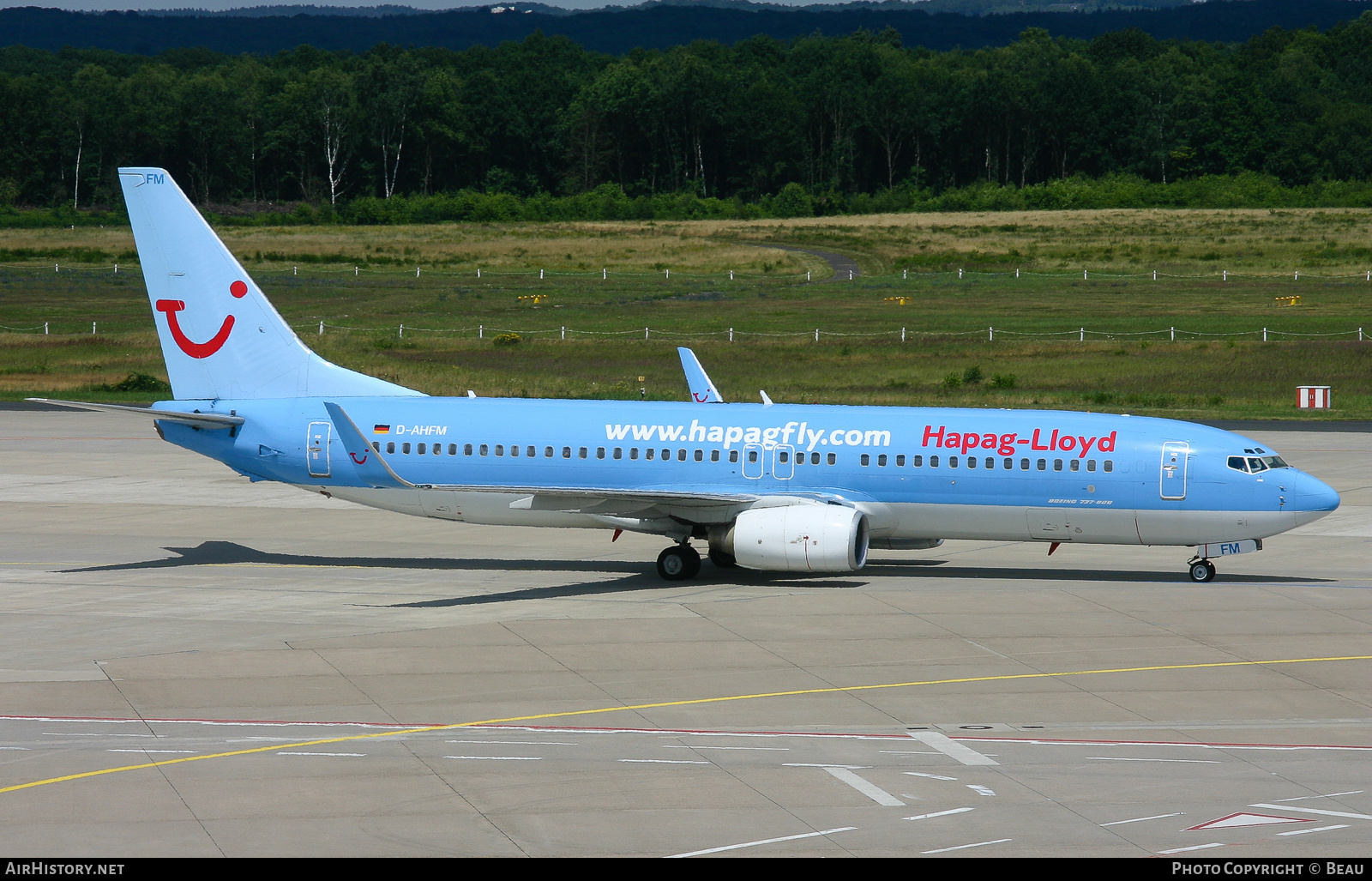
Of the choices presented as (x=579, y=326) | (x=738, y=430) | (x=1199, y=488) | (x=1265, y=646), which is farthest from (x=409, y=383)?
(x=1265, y=646)

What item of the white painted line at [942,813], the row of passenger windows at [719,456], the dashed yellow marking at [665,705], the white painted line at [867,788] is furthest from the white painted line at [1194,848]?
the row of passenger windows at [719,456]

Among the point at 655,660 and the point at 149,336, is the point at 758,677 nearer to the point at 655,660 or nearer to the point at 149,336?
the point at 655,660

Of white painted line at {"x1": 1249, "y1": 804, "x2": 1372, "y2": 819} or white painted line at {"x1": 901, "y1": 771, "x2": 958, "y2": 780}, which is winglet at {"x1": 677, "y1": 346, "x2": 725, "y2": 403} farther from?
white painted line at {"x1": 1249, "y1": 804, "x2": 1372, "y2": 819}

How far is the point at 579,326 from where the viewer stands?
9581 cm

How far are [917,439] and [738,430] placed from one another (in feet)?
13.9

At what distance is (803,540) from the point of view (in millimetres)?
32688

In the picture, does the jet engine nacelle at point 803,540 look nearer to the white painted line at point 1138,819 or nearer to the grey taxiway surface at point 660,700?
the grey taxiway surface at point 660,700

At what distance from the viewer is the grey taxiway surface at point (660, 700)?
62.5ft

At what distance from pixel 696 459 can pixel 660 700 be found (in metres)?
11.1

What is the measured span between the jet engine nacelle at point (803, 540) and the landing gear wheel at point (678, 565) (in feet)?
6.85

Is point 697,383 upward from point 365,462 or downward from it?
upward

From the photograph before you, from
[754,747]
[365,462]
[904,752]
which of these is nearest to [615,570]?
[365,462]

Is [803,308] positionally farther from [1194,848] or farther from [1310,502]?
[1194,848]

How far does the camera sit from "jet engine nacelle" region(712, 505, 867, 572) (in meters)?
32.6
